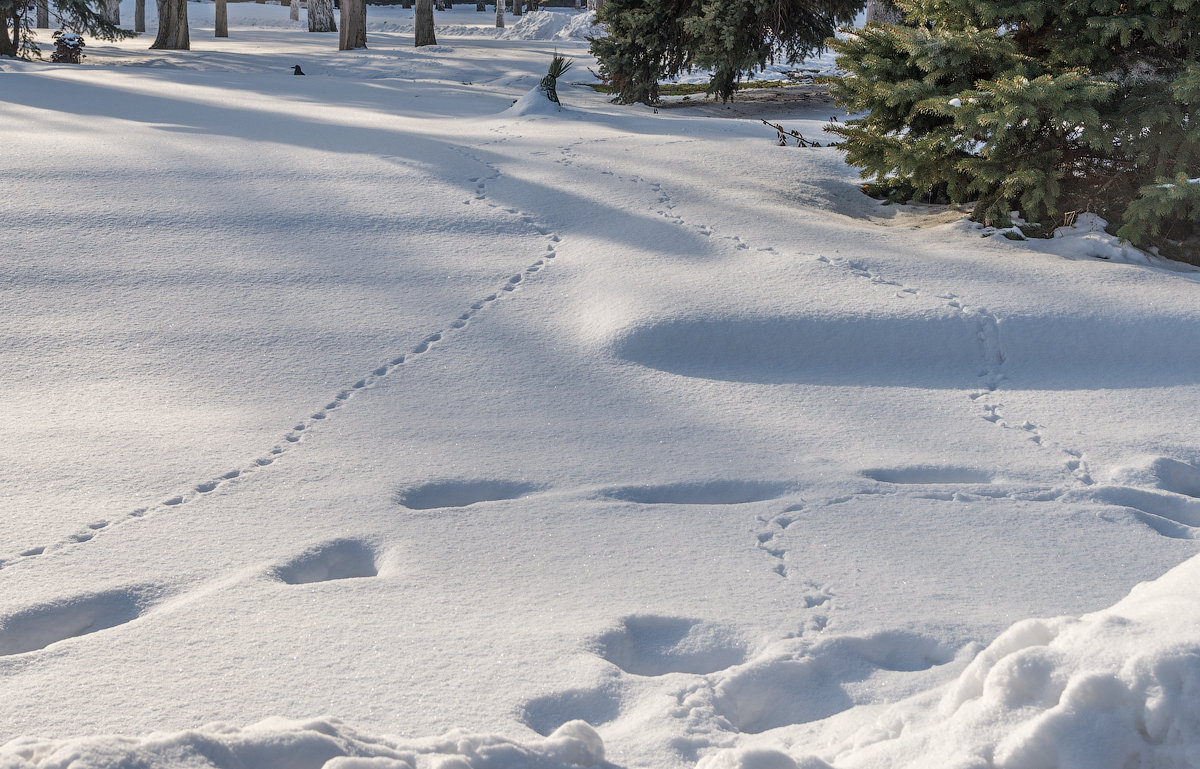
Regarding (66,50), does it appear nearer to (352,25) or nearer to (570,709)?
(352,25)

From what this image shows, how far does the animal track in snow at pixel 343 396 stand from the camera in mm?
2777

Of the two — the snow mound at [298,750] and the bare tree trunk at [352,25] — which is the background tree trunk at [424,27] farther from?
the snow mound at [298,750]

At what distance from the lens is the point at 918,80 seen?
5.91m

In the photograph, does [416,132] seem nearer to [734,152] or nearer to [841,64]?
[734,152]

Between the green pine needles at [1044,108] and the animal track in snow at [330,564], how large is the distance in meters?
4.06

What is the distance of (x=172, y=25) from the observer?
18.2 m

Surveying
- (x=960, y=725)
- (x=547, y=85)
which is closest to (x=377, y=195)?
(x=547, y=85)

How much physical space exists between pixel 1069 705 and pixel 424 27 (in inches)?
744

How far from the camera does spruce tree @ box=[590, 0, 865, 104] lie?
10.6 metres

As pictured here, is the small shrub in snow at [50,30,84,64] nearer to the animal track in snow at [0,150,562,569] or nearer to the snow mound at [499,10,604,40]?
the animal track in snow at [0,150,562,569]

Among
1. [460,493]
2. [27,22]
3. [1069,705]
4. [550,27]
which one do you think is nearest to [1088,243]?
[460,493]

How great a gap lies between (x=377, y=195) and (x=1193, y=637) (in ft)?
16.4

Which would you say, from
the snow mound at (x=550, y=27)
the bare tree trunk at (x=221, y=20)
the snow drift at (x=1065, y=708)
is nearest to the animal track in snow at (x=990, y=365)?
the snow drift at (x=1065, y=708)

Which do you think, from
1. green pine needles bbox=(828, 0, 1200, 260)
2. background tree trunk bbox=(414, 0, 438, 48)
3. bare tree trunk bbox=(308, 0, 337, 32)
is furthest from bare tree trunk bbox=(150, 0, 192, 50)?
green pine needles bbox=(828, 0, 1200, 260)
